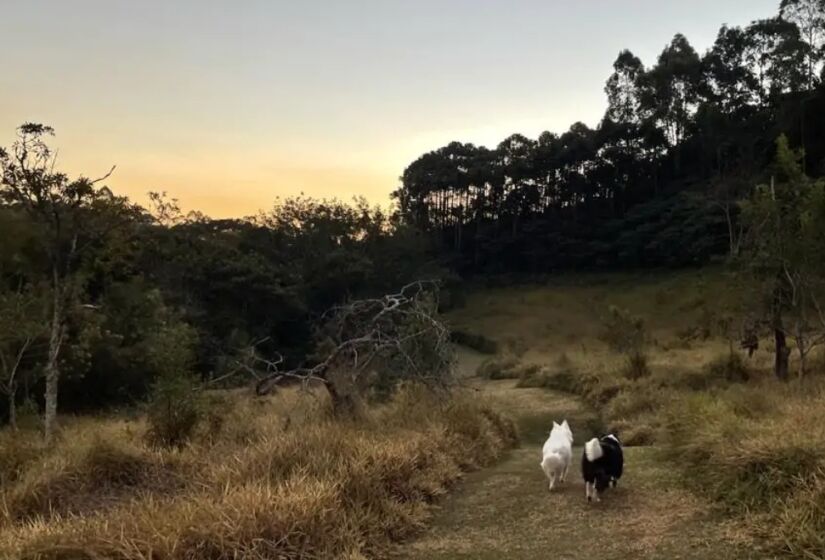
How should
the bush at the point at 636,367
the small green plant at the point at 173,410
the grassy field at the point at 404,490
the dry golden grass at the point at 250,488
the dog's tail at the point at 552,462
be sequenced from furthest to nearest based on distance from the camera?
the bush at the point at 636,367
the small green plant at the point at 173,410
the dog's tail at the point at 552,462
the grassy field at the point at 404,490
the dry golden grass at the point at 250,488

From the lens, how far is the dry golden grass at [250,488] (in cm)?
515

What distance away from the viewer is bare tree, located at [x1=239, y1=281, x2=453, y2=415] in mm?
10594

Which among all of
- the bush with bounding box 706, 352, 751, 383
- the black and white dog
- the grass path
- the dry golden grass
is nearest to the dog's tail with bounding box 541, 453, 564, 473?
the grass path

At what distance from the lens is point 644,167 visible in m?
62.1

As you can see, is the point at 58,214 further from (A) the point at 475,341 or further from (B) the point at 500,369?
(A) the point at 475,341

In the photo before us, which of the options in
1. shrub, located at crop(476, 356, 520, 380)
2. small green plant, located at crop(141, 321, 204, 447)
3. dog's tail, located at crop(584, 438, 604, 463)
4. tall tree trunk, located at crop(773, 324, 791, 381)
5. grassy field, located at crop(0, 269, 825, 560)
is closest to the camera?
grassy field, located at crop(0, 269, 825, 560)

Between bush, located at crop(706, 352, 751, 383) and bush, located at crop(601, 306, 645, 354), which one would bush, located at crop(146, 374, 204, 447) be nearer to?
bush, located at crop(706, 352, 751, 383)

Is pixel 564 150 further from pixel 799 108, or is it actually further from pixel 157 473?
pixel 157 473

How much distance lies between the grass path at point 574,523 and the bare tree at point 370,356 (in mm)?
2665

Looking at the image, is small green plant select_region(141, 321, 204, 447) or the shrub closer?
small green plant select_region(141, 321, 204, 447)

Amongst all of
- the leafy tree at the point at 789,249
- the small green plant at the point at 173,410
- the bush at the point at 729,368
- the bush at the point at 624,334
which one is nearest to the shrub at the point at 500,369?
the bush at the point at 624,334

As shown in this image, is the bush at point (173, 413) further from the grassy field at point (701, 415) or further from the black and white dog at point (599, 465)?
the black and white dog at point (599, 465)

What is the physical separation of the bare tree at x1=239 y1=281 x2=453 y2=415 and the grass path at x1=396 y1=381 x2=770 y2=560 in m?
2.66

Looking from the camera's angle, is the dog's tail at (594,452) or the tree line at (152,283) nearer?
the dog's tail at (594,452)
